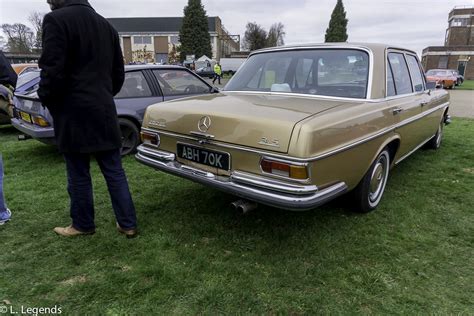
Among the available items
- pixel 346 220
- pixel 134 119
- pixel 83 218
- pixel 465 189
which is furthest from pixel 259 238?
pixel 134 119

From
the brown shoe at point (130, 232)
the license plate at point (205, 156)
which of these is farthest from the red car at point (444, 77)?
the brown shoe at point (130, 232)

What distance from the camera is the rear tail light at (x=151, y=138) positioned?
338 centimetres

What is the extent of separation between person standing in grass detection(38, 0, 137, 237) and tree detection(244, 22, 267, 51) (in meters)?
70.0

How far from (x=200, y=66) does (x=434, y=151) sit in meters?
39.3

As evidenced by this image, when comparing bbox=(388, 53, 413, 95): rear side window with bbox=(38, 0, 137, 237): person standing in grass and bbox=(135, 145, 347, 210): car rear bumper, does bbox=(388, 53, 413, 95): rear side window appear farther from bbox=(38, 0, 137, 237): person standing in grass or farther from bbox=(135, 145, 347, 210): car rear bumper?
bbox=(38, 0, 137, 237): person standing in grass

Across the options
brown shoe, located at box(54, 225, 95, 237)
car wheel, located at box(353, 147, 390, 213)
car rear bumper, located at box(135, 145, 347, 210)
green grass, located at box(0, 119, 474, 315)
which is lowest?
green grass, located at box(0, 119, 474, 315)

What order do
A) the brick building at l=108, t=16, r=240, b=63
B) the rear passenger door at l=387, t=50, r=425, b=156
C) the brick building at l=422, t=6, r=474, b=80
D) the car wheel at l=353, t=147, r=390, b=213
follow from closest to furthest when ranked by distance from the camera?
the car wheel at l=353, t=147, r=390, b=213 < the rear passenger door at l=387, t=50, r=425, b=156 < the brick building at l=422, t=6, r=474, b=80 < the brick building at l=108, t=16, r=240, b=63

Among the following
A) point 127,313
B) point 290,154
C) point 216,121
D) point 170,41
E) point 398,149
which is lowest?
point 127,313

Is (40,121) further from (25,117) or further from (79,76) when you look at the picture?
(79,76)

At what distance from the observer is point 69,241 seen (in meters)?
3.05

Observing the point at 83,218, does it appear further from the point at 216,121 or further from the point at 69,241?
the point at 216,121

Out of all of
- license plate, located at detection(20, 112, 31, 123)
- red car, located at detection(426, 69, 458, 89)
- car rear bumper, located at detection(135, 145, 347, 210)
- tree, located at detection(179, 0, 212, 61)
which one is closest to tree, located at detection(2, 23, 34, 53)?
tree, located at detection(179, 0, 212, 61)

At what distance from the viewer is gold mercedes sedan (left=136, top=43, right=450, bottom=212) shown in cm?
249

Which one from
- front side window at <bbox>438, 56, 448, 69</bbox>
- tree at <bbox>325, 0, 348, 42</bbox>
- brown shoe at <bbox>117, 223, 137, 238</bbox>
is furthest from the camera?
tree at <bbox>325, 0, 348, 42</bbox>
